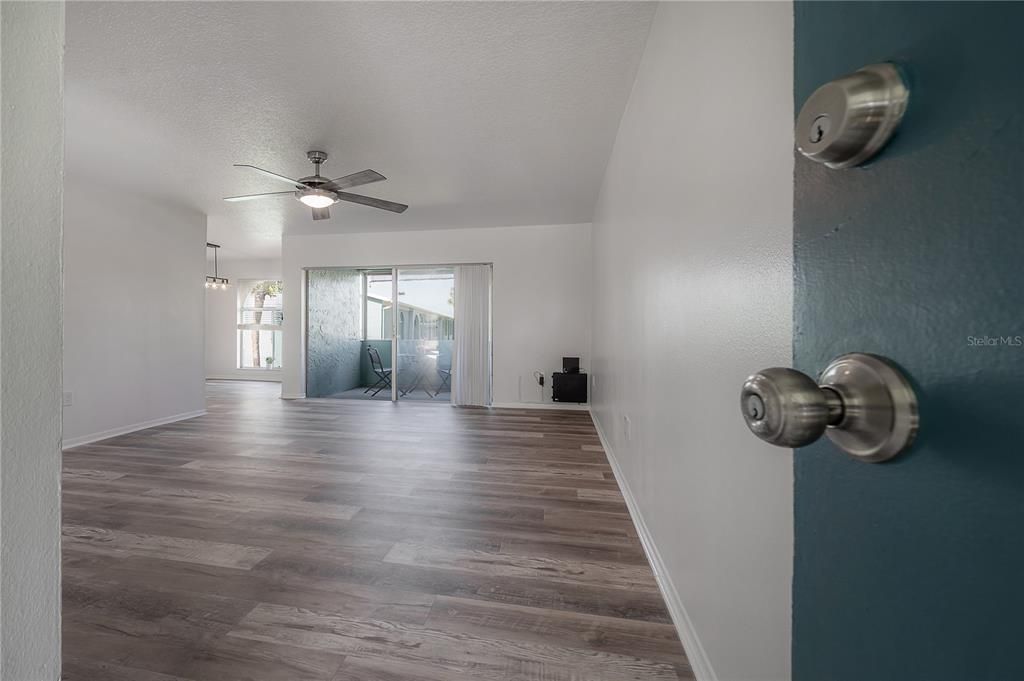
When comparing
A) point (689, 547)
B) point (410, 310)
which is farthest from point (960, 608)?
point (410, 310)

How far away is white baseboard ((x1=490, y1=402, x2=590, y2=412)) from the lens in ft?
18.4

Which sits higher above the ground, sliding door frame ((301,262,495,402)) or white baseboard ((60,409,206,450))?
sliding door frame ((301,262,495,402))

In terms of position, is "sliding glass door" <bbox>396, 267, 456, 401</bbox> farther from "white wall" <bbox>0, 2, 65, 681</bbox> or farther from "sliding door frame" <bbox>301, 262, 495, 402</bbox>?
"white wall" <bbox>0, 2, 65, 681</bbox>

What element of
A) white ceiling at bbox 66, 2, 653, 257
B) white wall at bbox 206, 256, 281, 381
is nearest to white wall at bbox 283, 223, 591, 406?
white ceiling at bbox 66, 2, 653, 257

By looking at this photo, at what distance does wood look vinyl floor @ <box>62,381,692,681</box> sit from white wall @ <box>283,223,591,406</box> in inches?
97.0

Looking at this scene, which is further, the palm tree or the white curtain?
the palm tree

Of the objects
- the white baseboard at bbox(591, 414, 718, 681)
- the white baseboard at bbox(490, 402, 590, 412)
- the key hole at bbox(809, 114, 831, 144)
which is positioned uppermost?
the key hole at bbox(809, 114, 831, 144)

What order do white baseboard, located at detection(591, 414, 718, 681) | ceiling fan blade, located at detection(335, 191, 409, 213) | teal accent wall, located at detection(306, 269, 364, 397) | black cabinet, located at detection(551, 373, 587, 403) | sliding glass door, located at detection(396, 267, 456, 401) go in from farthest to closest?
teal accent wall, located at detection(306, 269, 364, 397) < sliding glass door, located at detection(396, 267, 456, 401) < black cabinet, located at detection(551, 373, 587, 403) < ceiling fan blade, located at detection(335, 191, 409, 213) < white baseboard, located at detection(591, 414, 718, 681)

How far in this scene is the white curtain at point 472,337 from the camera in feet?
19.4

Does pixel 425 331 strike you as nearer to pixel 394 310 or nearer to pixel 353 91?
pixel 394 310

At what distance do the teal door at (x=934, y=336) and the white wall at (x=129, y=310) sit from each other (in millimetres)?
5206

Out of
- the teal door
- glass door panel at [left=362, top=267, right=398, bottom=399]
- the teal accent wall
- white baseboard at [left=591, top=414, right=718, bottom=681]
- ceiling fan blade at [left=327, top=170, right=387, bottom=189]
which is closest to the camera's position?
the teal door

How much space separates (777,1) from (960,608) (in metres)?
1.13

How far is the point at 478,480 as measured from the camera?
2834 mm
